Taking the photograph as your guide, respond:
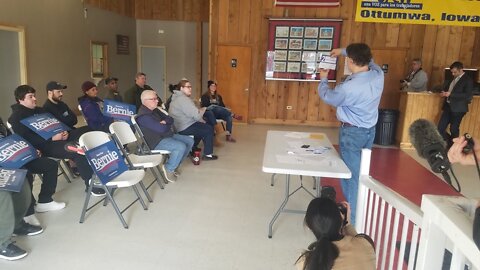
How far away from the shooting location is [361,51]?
2.81m

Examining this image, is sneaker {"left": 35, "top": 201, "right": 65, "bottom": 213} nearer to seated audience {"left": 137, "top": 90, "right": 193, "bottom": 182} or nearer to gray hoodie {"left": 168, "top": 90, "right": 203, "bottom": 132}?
seated audience {"left": 137, "top": 90, "right": 193, "bottom": 182}

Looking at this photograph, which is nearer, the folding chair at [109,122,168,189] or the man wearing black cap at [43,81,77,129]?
the folding chair at [109,122,168,189]

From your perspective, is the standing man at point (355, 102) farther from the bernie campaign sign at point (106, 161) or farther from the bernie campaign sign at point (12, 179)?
the bernie campaign sign at point (12, 179)

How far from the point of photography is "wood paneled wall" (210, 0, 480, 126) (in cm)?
752

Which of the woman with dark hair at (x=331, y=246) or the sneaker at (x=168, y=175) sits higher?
the woman with dark hair at (x=331, y=246)

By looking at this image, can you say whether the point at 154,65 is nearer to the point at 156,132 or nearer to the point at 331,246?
the point at 156,132

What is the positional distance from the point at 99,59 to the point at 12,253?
8.22 metres

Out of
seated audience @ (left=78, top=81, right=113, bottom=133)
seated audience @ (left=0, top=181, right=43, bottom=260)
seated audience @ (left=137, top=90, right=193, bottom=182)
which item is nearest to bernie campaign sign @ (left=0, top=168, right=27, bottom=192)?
seated audience @ (left=0, top=181, right=43, bottom=260)

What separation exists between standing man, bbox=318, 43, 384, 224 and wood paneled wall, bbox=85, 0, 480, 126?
5321 mm

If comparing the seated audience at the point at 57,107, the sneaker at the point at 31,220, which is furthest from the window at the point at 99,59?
the sneaker at the point at 31,220

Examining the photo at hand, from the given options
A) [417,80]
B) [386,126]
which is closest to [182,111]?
[386,126]

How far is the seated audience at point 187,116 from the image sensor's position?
502cm

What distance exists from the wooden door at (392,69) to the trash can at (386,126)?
125 cm

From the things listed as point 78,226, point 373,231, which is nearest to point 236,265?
point 373,231
